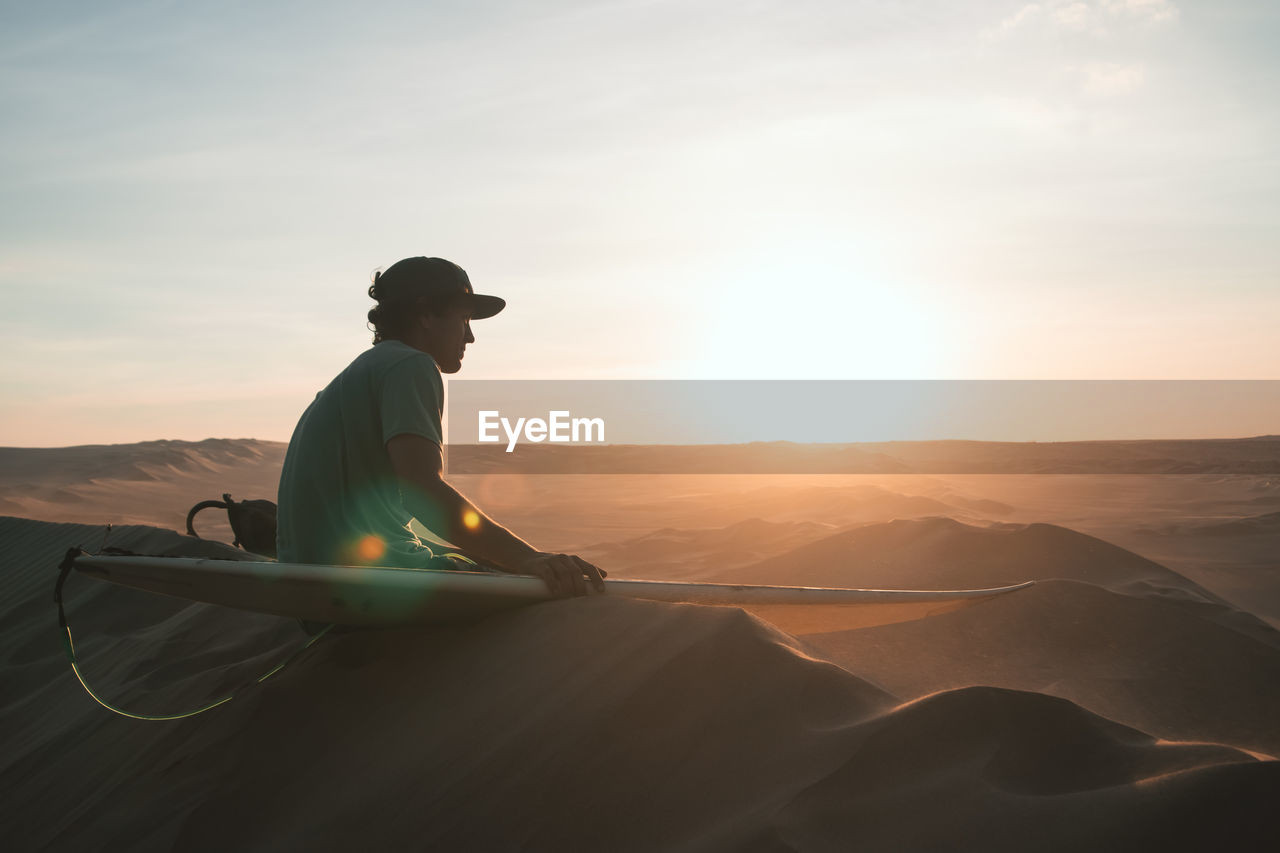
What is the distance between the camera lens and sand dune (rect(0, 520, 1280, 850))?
117 centimetres

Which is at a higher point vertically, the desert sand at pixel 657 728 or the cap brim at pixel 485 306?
the cap brim at pixel 485 306

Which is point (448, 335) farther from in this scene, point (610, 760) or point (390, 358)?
point (610, 760)

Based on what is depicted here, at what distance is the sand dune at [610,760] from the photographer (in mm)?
1175

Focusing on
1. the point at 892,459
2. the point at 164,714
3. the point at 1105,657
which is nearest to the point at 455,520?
the point at 164,714

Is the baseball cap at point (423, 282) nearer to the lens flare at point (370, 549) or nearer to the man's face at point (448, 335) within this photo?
the man's face at point (448, 335)

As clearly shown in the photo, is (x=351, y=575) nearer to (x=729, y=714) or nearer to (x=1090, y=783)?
(x=729, y=714)

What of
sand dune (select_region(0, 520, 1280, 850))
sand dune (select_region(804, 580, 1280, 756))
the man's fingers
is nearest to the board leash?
sand dune (select_region(0, 520, 1280, 850))

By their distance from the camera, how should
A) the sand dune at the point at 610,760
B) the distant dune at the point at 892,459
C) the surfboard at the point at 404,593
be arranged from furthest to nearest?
A: the distant dune at the point at 892,459 < the surfboard at the point at 404,593 < the sand dune at the point at 610,760

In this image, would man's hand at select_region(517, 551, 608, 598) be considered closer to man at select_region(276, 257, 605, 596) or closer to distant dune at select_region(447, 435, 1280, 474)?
man at select_region(276, 257, 605, 596)

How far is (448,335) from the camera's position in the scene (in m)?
2.40

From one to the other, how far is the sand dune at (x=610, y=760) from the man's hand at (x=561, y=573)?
45 millimetres

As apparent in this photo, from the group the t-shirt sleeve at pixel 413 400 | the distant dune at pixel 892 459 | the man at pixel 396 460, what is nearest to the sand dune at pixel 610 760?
the man at pixel 396 460

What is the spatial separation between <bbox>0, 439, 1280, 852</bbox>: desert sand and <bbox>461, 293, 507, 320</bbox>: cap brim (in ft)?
3.67

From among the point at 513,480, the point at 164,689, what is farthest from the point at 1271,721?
the point at 513,480
